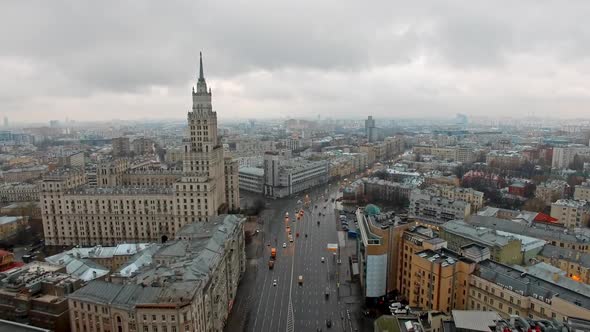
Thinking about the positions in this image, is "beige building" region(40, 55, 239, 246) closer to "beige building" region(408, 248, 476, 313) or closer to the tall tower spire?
the tall tower spire

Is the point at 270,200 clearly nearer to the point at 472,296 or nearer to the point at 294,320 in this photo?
the point at 294,320

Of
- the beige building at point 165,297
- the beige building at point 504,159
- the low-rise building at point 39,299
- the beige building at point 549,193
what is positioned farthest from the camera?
the beige building at point 504,159

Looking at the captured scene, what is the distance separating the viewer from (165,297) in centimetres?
3816

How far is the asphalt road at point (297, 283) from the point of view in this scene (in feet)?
171

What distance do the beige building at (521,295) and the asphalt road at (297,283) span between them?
16820 mm

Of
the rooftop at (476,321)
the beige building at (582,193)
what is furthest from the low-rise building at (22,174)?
the beige building at (582,193)

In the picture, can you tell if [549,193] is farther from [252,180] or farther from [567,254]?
[252,180]

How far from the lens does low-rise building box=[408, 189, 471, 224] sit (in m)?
85.8

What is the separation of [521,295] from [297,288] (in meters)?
31.2

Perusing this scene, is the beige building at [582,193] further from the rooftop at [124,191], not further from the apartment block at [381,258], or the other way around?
the rooftop at [124,191]

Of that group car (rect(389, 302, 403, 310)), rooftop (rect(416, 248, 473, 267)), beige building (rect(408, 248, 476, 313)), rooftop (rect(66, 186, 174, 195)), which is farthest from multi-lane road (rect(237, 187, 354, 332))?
rooftop (rect(66, 186, 174, 195))

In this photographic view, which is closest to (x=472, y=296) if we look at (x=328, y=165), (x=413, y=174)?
(x=413, y=174)

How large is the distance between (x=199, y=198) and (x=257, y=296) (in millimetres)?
27807

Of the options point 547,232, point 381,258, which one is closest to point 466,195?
point 547,232
